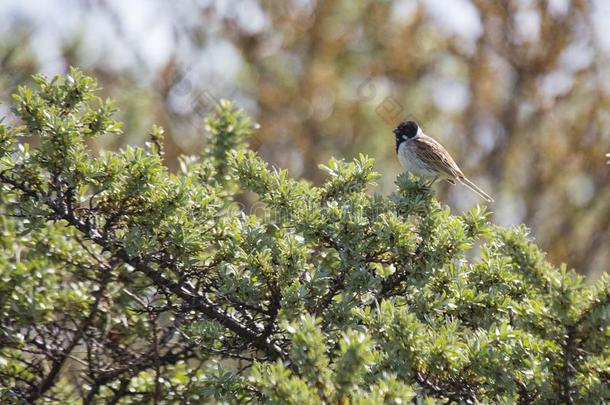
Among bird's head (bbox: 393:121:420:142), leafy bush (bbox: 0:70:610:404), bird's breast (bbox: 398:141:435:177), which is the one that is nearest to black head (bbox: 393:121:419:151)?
bird's head (bbox: 393:121:420:142)

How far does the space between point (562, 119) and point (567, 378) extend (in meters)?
12.1

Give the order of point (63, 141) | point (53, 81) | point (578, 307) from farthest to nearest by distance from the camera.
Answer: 1. point (53, 81)
2. point (63, 141)
3. point (578, 307)

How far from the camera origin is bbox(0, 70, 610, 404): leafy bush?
3.65 metres

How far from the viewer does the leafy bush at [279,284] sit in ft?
12.0

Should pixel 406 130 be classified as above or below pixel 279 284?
above

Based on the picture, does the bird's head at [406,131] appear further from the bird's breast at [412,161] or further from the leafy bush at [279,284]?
the leafy bush at [279,284]

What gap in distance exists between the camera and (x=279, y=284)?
418 centimetres

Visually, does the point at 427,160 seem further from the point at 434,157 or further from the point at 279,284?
the point at 279,284

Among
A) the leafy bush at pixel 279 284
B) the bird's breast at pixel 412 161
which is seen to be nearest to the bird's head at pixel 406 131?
the bird's breast at pixel 412 161

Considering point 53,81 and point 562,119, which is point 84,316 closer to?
point 53,81

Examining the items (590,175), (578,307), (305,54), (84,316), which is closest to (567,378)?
(578,307)

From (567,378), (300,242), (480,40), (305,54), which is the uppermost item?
(305,54)

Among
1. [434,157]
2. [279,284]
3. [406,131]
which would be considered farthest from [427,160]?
[279,284]

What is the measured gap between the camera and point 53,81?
451 centimetres
